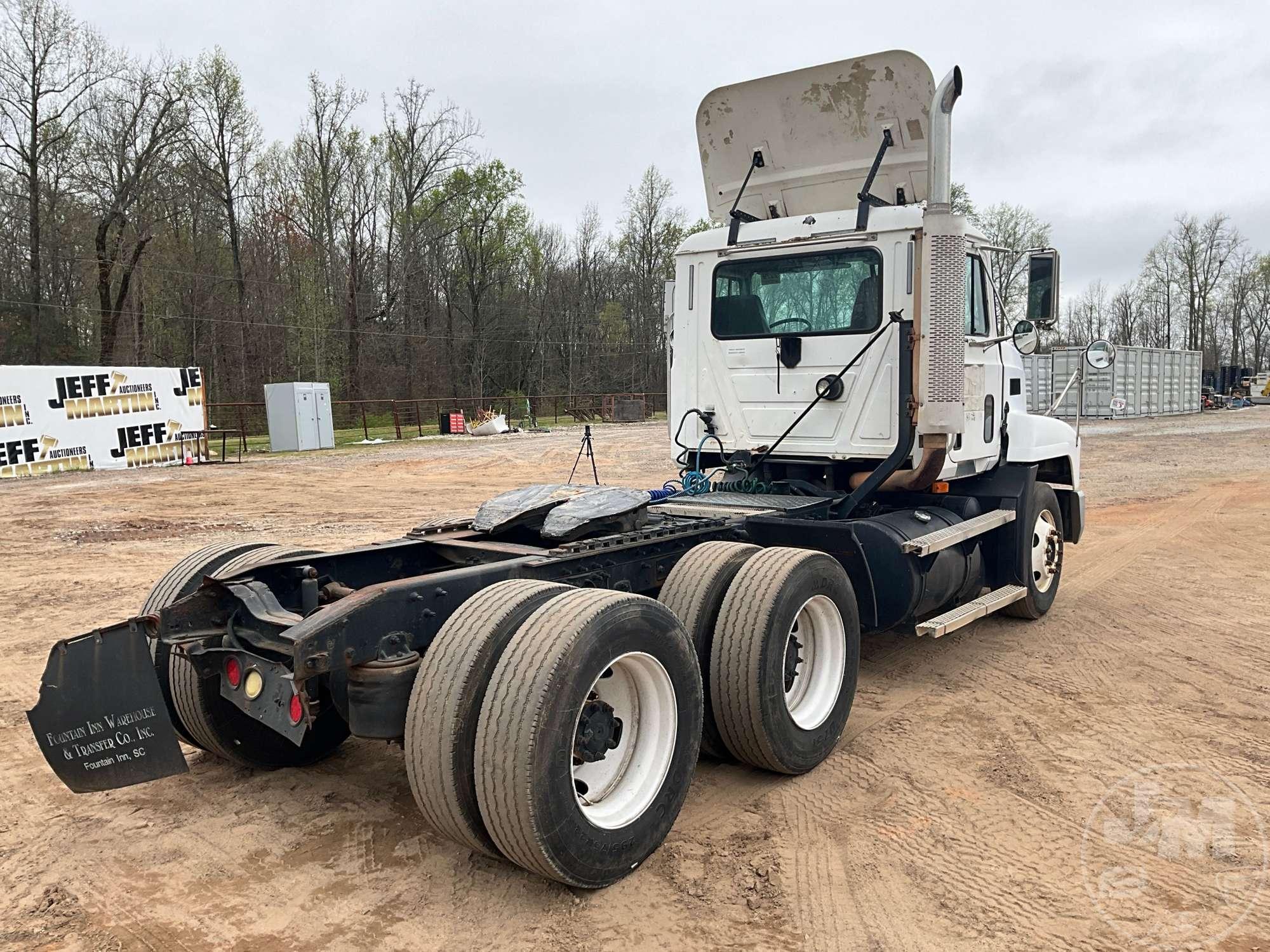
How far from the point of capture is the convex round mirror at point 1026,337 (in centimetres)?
667

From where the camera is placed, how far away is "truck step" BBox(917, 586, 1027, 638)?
5.50 metres

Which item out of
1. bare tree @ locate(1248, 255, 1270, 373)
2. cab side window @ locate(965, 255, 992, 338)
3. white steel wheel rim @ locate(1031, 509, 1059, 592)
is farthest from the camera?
bare tree @ locate(1248, 255, 1270, 373)

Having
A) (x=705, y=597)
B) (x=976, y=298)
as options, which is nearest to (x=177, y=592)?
(x=705, y=597)

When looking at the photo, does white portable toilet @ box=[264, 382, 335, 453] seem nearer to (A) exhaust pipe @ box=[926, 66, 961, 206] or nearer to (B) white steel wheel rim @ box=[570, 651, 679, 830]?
(A) exhaust pipe @ box=[926, 66, 961, 206]

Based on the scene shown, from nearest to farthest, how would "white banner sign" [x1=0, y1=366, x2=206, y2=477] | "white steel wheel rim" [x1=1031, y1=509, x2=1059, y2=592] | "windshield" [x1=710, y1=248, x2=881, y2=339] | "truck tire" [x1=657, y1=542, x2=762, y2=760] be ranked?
"truck tire" [x1=657, y1=542, x2=762, y2=760], "windshield" [x1=710, y1=248, x2=881, y2=339], "white steel wheel rim" [x1=1031, y1=509, x2=1059, y2=592], "white banner sign" [x1=0, y1=366, x2=206, y2=477]

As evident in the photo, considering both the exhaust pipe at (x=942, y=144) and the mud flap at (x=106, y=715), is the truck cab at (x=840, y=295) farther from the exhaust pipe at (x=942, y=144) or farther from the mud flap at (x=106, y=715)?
the mud flap at (x=106, y=715)

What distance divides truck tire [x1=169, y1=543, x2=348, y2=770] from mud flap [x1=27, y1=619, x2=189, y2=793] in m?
0.63

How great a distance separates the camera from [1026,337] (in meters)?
6.81

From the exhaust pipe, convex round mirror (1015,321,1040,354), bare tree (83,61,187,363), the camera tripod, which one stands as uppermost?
bare tree (83,61,187,363)

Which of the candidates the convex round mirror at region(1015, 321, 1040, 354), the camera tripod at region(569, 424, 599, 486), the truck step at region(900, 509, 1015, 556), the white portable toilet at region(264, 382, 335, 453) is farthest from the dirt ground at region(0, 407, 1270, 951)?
the white portable toilet at region(264, 382, 335, 453)

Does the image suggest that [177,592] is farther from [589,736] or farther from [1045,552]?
[1045,552]

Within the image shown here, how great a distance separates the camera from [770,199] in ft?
22.7

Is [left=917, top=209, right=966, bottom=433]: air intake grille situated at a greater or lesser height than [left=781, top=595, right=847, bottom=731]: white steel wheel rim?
greater

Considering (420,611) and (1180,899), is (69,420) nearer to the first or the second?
(420,611)
